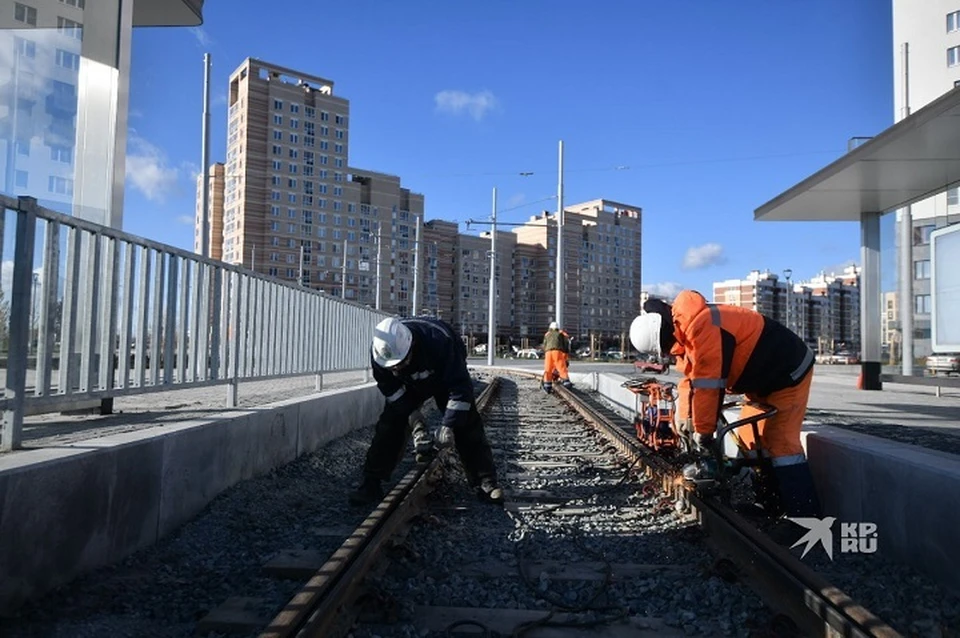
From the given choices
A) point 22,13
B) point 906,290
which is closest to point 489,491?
point 22,13

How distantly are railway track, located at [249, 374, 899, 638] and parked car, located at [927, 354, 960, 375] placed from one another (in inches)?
456

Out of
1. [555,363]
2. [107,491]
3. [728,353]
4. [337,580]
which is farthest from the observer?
[555,363]

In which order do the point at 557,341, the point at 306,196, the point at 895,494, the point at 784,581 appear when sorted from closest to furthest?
the point at 784,581, the point at 895,494, the point at 557,341, the point at 306,196

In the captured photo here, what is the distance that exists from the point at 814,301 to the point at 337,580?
110 metres

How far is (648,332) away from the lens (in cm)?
542

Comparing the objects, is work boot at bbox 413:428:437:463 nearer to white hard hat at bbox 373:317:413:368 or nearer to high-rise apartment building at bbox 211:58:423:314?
white hard hat at bbox 373:317:413:368

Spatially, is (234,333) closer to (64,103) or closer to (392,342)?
(392,342)

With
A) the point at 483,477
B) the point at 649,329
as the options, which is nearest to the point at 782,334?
the point at 649,329

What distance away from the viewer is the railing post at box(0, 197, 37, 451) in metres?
3.81

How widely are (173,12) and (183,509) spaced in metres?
7.18

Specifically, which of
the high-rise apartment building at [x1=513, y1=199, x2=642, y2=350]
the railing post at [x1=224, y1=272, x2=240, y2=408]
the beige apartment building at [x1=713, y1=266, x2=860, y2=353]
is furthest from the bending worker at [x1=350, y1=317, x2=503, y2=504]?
the high-rise apartment building at [x1=513, y1=199, x2=642, y2=350]

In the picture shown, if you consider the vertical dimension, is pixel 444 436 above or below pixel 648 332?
below

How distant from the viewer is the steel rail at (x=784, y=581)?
2859mm

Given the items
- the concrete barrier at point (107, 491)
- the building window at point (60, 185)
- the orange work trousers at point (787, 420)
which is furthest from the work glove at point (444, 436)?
the building window at point (60, 185)
